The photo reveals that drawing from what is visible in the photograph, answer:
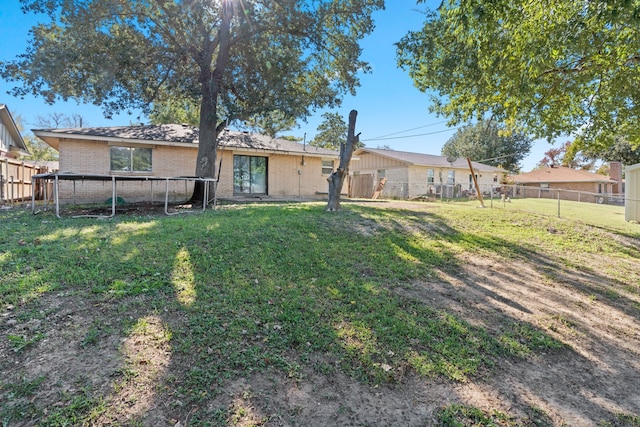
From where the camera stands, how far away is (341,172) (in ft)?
30.7

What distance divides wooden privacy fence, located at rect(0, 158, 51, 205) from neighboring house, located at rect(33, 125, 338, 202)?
1.46 m

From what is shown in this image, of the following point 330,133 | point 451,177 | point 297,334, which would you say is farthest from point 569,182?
point 297,334

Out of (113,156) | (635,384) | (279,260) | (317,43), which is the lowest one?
(635,384)

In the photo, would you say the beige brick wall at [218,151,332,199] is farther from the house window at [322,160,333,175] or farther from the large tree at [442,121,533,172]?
the large tree at [442,121,533,172]

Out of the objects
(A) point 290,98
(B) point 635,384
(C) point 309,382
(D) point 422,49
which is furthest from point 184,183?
(B) point 635,384

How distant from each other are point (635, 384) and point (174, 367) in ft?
13.4

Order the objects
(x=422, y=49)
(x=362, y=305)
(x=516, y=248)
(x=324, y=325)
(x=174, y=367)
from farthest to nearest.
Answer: (x=422, y=49) < (x=516, y=248) < (x=362, y=305) < (x=324, y=325) < (x=174, y=367)

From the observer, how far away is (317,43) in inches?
464

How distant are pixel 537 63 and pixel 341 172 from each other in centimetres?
500

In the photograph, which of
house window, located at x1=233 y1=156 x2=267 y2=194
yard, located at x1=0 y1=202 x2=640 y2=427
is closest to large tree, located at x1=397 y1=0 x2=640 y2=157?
yard, located at x1=0 y1=202 x2=640 y2=427

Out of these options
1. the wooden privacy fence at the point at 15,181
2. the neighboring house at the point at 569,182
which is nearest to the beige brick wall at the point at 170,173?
the wooden privacy fence at the point at 15,181

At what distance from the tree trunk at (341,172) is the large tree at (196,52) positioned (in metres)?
2.72

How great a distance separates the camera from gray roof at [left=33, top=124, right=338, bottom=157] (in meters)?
12.1

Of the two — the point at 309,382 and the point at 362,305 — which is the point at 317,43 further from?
the point at 309,382
